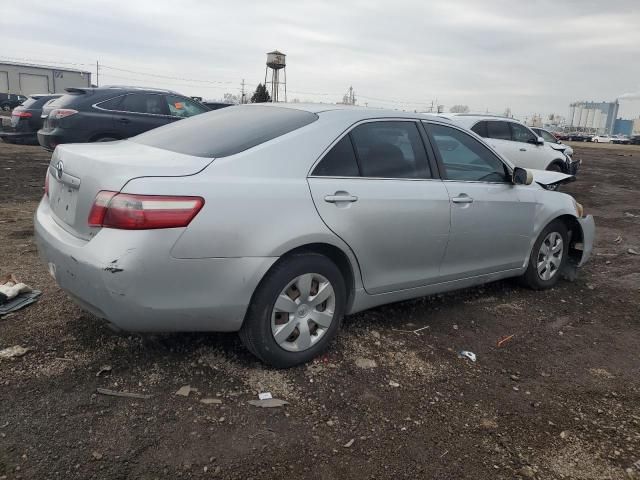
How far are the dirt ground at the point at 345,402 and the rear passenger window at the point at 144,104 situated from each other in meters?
5.66

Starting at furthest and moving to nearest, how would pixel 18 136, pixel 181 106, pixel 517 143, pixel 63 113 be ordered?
1. pixel 18 136
2. pixel 517 143
3. pixel 181 106
4. pixel 63 113

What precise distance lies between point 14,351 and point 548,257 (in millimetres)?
4428

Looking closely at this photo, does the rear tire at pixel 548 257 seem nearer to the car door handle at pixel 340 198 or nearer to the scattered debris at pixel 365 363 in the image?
the scattered debris at pixel 365 363

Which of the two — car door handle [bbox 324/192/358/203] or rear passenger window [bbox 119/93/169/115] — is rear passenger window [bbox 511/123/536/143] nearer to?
rear passenger window [bbox 119/93/169/115]

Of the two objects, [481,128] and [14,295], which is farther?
[481,128]

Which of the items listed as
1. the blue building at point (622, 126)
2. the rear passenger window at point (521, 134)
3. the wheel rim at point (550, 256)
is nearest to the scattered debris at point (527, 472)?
the wheel rim at point (550, 256)

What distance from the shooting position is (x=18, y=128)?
14.2 meters

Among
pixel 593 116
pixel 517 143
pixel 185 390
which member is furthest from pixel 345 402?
pixel 593 116

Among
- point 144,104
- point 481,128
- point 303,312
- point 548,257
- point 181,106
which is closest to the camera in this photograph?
point 303,312

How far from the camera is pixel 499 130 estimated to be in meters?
11.5

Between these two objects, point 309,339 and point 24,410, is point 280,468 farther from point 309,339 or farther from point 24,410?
point 24,410

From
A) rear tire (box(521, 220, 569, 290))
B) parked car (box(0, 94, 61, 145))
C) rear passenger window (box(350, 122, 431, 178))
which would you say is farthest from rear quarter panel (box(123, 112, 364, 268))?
parked car (box(0, 94, 61, 145))

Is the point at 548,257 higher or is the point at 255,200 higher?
the point at 255,200

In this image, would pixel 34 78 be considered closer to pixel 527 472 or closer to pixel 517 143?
pixel 517 143
